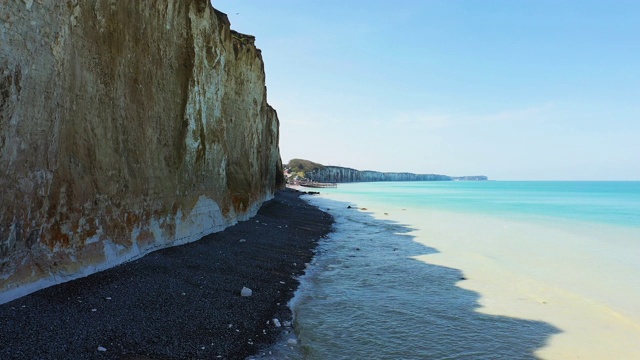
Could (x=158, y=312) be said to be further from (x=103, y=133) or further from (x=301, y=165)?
(x=301, y=165)

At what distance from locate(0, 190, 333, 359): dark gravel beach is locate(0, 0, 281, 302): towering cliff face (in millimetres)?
551

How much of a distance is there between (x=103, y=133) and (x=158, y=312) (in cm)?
380

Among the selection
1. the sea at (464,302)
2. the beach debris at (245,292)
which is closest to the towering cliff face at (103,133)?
the beach debris at (245,292)

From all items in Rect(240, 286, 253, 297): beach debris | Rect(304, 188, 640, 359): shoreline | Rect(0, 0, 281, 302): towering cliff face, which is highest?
Rect(0, 0, 281, 302): towering cliff face

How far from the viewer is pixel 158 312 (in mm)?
6453

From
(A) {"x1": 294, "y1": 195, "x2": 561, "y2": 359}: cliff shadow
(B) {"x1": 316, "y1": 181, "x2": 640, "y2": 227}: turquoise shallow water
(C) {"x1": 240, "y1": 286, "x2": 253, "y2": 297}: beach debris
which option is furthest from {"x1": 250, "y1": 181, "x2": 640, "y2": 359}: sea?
(B) {"x1": 316, "y1": 181, "x2": 640, "y2": 227}: turquoise shallow water

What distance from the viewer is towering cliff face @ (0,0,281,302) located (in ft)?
18.8

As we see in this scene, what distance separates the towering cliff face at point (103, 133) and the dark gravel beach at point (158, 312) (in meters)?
0.55

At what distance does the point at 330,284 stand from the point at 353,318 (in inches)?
97.4

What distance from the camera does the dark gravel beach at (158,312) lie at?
16.5 ft

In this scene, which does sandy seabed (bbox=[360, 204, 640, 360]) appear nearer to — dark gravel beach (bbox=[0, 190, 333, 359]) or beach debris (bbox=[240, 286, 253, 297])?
dark gravel beach (bbox=[0, 190, 333, 359])

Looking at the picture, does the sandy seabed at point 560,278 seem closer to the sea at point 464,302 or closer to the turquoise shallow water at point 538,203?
the sea at point 464,302

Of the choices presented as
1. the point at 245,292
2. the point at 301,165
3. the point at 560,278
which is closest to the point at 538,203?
the point at 560,278

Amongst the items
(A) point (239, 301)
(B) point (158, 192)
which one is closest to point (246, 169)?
(B) point (158, 192)
